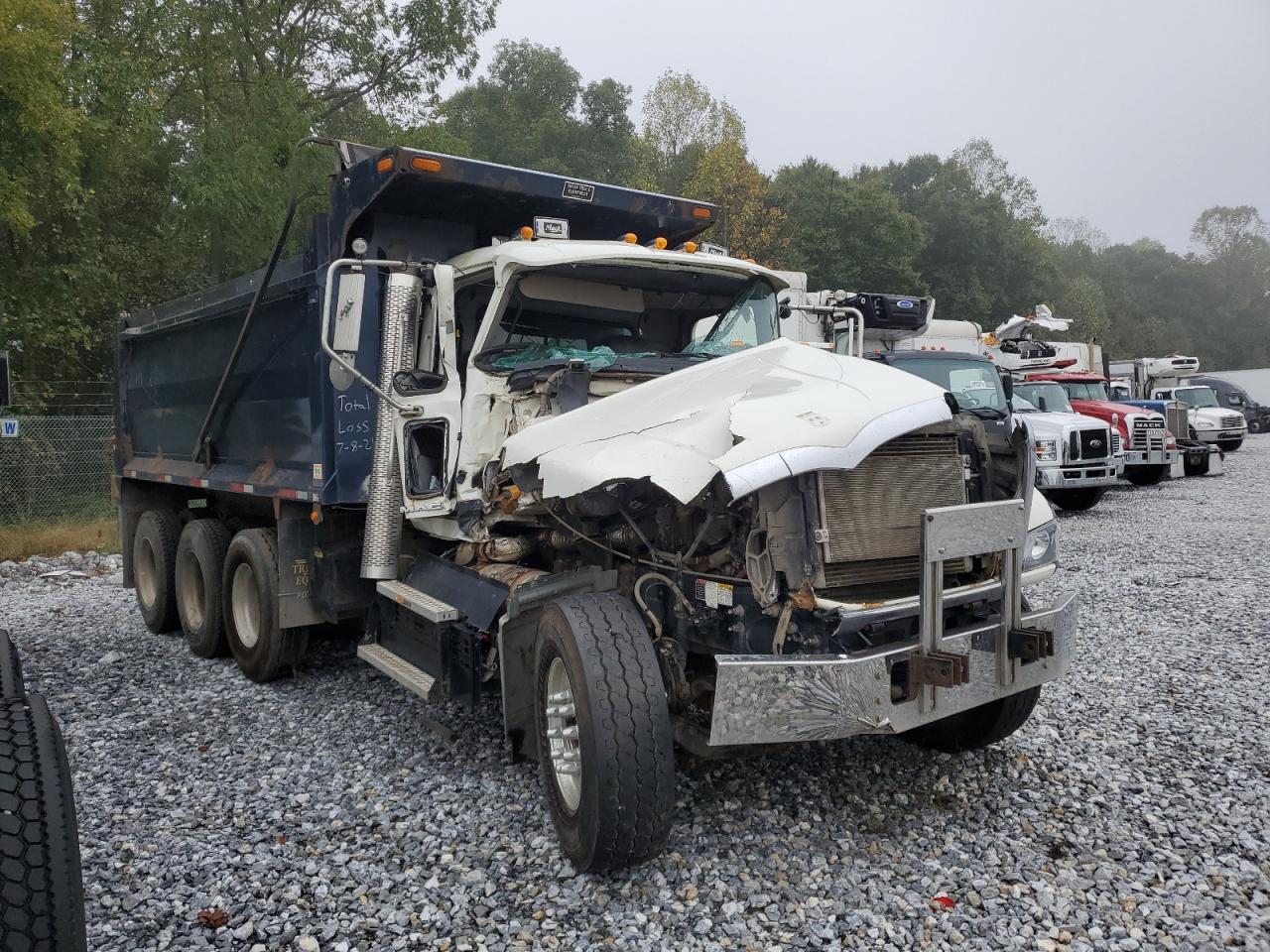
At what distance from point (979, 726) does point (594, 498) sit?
219 cm

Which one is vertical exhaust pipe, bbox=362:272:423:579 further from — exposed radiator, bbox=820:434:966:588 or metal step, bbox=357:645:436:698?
exposed radiator, bbox=820:434:966:588

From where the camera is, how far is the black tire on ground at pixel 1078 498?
1459 centimetres

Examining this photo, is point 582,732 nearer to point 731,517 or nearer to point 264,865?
point 731,517

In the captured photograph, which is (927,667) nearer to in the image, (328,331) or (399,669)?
(399,669)

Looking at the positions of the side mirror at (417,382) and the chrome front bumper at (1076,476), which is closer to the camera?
the side mirror at (417,382)

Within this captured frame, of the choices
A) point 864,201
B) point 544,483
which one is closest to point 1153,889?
point 544,483

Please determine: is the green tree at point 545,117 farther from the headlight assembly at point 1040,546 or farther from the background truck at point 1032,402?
the headlight assembly at point 1040,546

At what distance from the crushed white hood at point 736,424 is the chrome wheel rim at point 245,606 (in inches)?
118

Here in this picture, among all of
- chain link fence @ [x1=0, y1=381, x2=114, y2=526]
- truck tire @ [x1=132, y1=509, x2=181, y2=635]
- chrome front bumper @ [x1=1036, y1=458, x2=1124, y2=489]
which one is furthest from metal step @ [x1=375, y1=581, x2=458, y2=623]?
chrome front bumper @ [x1=1036, y1=458, x2=1124, y2=489]

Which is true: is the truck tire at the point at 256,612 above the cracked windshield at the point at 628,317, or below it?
below

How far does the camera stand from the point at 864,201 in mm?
39938


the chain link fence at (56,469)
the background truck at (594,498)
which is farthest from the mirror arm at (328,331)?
the chain link fence at (56,469)

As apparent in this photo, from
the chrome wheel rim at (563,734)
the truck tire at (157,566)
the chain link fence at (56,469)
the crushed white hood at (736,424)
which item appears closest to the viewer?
the crushed white hood at (736,424)

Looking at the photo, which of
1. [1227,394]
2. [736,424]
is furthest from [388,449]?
[1227,394]
